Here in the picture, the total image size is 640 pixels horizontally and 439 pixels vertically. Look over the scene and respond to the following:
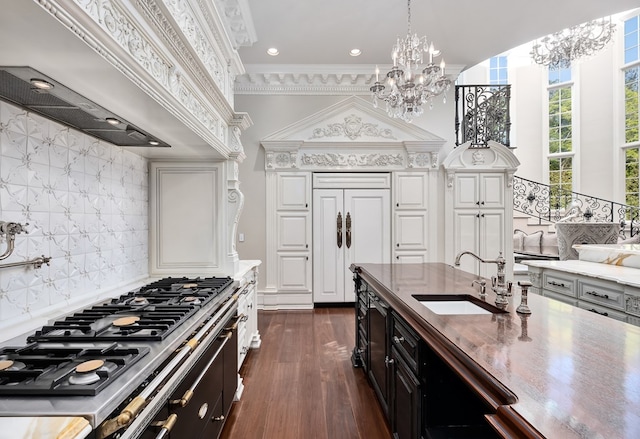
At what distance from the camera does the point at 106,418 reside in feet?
2.56

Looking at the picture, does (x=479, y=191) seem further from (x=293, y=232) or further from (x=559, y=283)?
(x=293, y=232)

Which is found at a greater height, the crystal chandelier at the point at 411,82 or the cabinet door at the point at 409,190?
the crystal chandelier at the point at 411,82

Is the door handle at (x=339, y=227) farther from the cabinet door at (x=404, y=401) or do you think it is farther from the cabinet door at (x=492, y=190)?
the cabinet door at (x=404, y=401)

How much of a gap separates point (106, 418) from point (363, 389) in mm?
2163

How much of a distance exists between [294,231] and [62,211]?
3363 millimetres

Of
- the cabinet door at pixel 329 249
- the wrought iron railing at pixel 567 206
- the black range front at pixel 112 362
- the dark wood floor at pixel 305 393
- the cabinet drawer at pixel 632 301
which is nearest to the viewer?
the black range front at pixel 112 362

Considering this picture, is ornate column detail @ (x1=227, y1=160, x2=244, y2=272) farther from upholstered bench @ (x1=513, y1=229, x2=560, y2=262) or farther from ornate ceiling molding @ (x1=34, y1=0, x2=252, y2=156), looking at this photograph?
upholstered bench @ (x1=513, y1=229, x2=560, y2=262)

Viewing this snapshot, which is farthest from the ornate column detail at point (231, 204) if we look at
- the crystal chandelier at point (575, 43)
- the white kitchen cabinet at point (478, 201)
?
the crystal chandelier at point (575, 43)

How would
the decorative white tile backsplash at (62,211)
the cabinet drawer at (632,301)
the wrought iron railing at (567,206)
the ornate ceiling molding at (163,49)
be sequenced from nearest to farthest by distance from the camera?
the ornate ceiling molding at (163,49) < the decorative white tile backsplash at (62,211) < the cabinet drawer at (632,301) < the wrought iron railing at (567,206)

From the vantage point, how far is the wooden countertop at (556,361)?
66 cm

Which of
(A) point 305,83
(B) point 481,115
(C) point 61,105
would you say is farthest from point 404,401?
(B) point 481,115

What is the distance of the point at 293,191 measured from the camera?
4852 mm

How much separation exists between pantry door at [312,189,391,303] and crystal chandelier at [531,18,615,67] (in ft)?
14.1

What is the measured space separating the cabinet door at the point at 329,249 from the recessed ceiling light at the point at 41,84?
12.5ft
